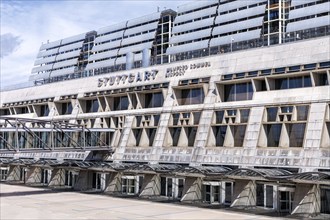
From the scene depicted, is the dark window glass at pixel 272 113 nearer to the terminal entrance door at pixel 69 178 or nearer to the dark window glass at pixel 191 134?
the dark window glass at pixel 191 134

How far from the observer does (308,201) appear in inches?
1451

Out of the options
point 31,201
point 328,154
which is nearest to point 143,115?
point 31,201

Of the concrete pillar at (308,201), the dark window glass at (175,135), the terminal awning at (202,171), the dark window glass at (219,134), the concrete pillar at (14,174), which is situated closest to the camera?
the concrete pillar at (308,201)

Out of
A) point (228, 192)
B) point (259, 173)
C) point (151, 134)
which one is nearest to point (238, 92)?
point (228, 192)

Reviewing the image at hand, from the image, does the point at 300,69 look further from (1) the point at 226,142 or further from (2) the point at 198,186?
(2) the point at 198,186

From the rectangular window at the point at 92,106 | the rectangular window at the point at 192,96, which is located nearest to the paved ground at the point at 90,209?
the rectangular window at the point at 192,96

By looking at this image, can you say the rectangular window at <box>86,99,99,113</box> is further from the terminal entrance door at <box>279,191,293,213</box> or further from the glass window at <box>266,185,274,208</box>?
the terminal entrance door at <box>279,191,293,213</box>

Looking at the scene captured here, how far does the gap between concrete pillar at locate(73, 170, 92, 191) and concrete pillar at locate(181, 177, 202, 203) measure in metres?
17.9

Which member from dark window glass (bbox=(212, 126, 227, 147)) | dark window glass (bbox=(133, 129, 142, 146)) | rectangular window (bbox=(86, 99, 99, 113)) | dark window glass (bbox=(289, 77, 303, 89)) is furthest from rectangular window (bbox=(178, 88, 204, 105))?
rectangular window (bbox=(86, 99, 99, 113))

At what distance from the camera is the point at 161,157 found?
51.1 m

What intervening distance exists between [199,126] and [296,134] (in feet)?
36.8

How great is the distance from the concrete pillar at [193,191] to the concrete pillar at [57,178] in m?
24.3

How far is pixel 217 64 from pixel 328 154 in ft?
54.0

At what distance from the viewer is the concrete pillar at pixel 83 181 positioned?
2327 inches
